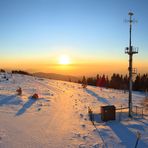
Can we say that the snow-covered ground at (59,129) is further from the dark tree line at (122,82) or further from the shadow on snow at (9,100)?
the dark tree line at (122,82)

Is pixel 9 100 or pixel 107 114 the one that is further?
pixel 9 100

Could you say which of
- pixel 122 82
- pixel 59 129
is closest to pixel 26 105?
pixel 59 129

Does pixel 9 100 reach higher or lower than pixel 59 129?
higher

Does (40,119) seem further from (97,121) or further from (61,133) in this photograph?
(97,121)

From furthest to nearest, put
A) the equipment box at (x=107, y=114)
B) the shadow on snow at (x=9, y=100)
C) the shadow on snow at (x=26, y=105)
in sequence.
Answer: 1. the shadow on snow at (x=9, y=100)
2. the equipment box at (x=107, y=114)
3. the shadow on snow at (x=26, y=105)

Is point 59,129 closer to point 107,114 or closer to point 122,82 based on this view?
point 107,114

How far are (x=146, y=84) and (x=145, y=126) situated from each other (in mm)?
75255

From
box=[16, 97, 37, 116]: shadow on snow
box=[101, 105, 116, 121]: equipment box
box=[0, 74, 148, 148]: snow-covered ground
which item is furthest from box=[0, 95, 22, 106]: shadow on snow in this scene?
box=[101, 105, 116, 121]: equipment box

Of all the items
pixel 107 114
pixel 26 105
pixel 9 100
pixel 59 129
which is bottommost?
pixel 59 129

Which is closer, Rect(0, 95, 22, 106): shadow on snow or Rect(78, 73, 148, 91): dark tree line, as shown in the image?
Rect(0, 95, 22, 106): shadow on snow

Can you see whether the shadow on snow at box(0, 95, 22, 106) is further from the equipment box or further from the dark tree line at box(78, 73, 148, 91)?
the dark tree line at box(78, 73, 148, 91)

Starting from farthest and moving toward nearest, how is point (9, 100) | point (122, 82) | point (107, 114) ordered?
point (122, 82) < point (9, 100) < point (107, 114)

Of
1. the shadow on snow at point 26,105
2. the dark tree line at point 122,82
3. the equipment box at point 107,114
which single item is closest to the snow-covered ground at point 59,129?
the shadow on snow at point 26,105

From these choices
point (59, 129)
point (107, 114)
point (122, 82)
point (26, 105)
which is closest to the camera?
point (59, 129)
